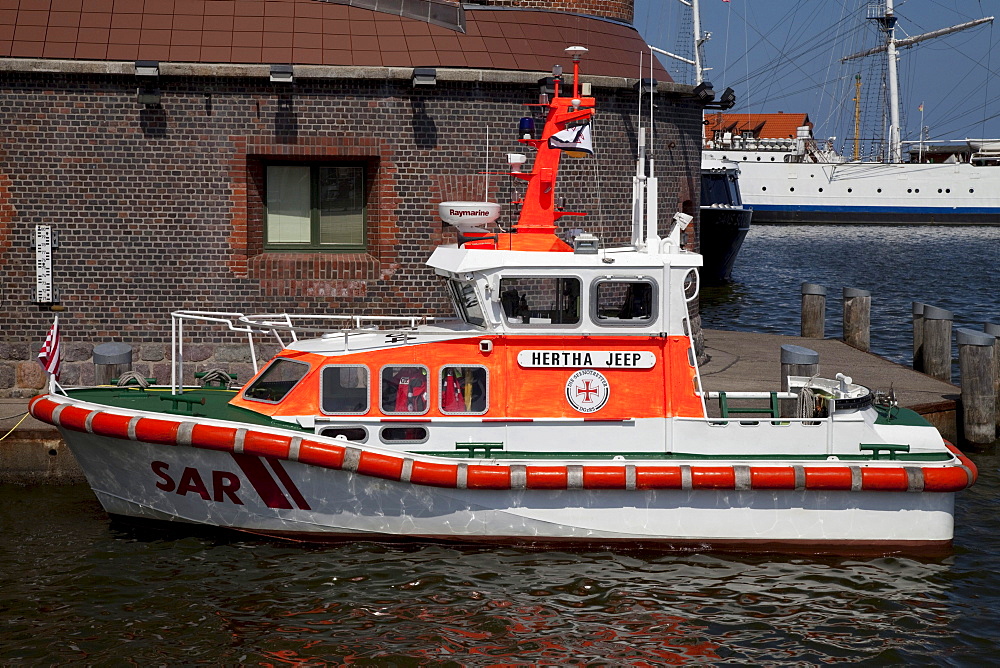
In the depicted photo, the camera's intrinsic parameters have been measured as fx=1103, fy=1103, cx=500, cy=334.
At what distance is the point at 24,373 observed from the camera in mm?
14039

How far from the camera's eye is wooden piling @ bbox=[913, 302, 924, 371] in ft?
55.6

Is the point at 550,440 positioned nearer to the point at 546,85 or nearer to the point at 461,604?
the point at 461,604

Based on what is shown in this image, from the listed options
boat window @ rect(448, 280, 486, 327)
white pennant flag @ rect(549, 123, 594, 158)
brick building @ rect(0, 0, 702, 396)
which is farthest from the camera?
brick building @ rect(0, 0, 702, 396)

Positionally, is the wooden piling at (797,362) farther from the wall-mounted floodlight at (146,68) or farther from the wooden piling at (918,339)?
the wall-mounted floodlight at (146,68)

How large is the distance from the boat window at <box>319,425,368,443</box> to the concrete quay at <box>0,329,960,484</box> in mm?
3662

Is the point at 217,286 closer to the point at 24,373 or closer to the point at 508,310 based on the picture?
the point at 24,373

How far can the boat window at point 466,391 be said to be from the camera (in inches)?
415

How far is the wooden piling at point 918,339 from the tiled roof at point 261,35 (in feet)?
21.5

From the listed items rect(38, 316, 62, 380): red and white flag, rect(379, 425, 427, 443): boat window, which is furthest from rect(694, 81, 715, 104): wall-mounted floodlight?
rect(38, 316, 62, 380): red and white flag

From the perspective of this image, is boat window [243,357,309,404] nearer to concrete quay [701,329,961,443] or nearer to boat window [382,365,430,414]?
boat window [382,365,430,414]

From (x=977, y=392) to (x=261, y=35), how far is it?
10465 mm

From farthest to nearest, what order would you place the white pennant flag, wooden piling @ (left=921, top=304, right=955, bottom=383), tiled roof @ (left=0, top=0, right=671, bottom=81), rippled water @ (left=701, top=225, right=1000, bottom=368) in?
rippled water @ (left=701, top=225, right=1000, bottom=368), wooden piling @ (left=921, top=304, right=955, bottom=383), tiled roof @ (left=0, top=0, right=671, bottom=81), the white pennant flag

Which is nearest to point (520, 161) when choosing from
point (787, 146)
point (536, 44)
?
point (536, 44)

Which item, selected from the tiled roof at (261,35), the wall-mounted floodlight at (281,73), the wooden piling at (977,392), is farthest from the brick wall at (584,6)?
the wooden piling at (977,392)
